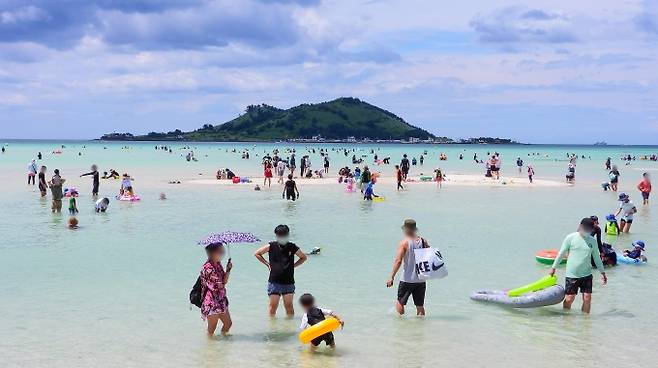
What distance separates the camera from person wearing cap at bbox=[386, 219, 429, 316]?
1132 cm

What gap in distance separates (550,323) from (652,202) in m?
27.8

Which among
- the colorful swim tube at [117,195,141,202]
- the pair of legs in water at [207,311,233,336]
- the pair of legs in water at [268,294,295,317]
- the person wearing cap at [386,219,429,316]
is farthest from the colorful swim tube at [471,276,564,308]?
the colorful swim tube at [117,195,141,202]

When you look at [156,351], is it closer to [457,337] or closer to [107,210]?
[457,337]

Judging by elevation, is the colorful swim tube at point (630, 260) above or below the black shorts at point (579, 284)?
below

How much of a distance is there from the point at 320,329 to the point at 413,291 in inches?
92.7

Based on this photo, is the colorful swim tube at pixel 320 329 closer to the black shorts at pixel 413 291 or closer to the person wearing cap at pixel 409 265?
the person wearing cap at pixel 409 265

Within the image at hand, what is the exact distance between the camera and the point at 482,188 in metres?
45.2

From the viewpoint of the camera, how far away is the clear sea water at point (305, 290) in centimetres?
1028

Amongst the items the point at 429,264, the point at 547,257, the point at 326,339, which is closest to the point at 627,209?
the point at 547,257

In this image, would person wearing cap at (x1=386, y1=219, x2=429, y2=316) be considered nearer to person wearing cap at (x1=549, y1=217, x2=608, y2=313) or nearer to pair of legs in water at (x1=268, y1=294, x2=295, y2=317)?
pair of legs in water at (x1=268, y1=294, x2=295, y2=317)

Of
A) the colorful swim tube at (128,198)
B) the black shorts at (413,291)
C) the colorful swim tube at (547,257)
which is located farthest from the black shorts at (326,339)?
the colorful swim tube at (128,198)

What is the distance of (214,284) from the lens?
10352 mm

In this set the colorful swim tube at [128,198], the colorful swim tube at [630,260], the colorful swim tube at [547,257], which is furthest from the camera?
the colorful swim tube at [128,198]

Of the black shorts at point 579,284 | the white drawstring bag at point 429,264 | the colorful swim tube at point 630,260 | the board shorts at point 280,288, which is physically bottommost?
the colorful swim tube at point 630,260
